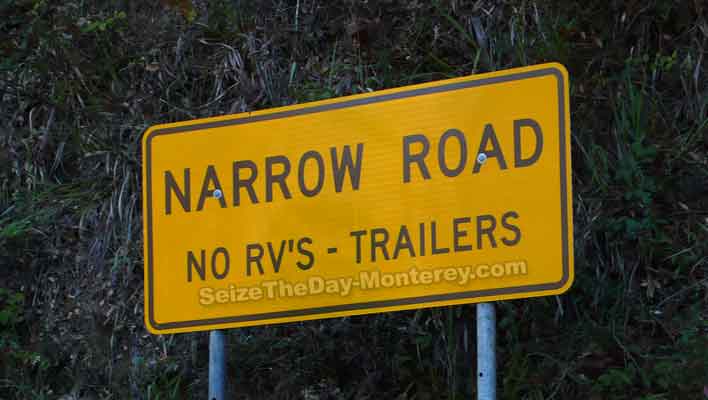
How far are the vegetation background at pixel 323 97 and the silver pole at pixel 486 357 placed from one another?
140 cm

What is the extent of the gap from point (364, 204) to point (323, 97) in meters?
2.17

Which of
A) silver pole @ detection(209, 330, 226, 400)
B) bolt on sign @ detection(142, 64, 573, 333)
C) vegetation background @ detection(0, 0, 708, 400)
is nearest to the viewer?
bolt on sign @ detection(142, 64, 573, 333)

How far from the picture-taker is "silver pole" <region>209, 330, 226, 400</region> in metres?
3.17

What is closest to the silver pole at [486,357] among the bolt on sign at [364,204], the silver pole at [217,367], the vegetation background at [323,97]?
the bolt on sign at [364,204]

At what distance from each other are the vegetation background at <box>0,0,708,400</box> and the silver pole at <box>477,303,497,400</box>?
140 cm

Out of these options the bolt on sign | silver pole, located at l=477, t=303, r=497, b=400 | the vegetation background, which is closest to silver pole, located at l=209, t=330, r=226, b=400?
the bolt on sign

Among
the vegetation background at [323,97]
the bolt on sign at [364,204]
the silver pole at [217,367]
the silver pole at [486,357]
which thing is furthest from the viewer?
the vegetation background at [323,97]

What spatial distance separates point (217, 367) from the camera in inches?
126

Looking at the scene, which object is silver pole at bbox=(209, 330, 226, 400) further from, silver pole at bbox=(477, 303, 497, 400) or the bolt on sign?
silver pole at bbox=(477, 303, 497, 400)

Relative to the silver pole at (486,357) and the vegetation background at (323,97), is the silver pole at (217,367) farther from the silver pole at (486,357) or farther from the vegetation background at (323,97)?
the vegetation background at (323,97)

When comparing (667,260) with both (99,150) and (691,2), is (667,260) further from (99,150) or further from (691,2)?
(99,150)

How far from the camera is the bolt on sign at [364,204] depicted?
286cm

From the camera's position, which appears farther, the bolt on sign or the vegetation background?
the vegetation background

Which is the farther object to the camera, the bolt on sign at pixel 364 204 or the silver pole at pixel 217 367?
the silver pole at pixel 217 367
